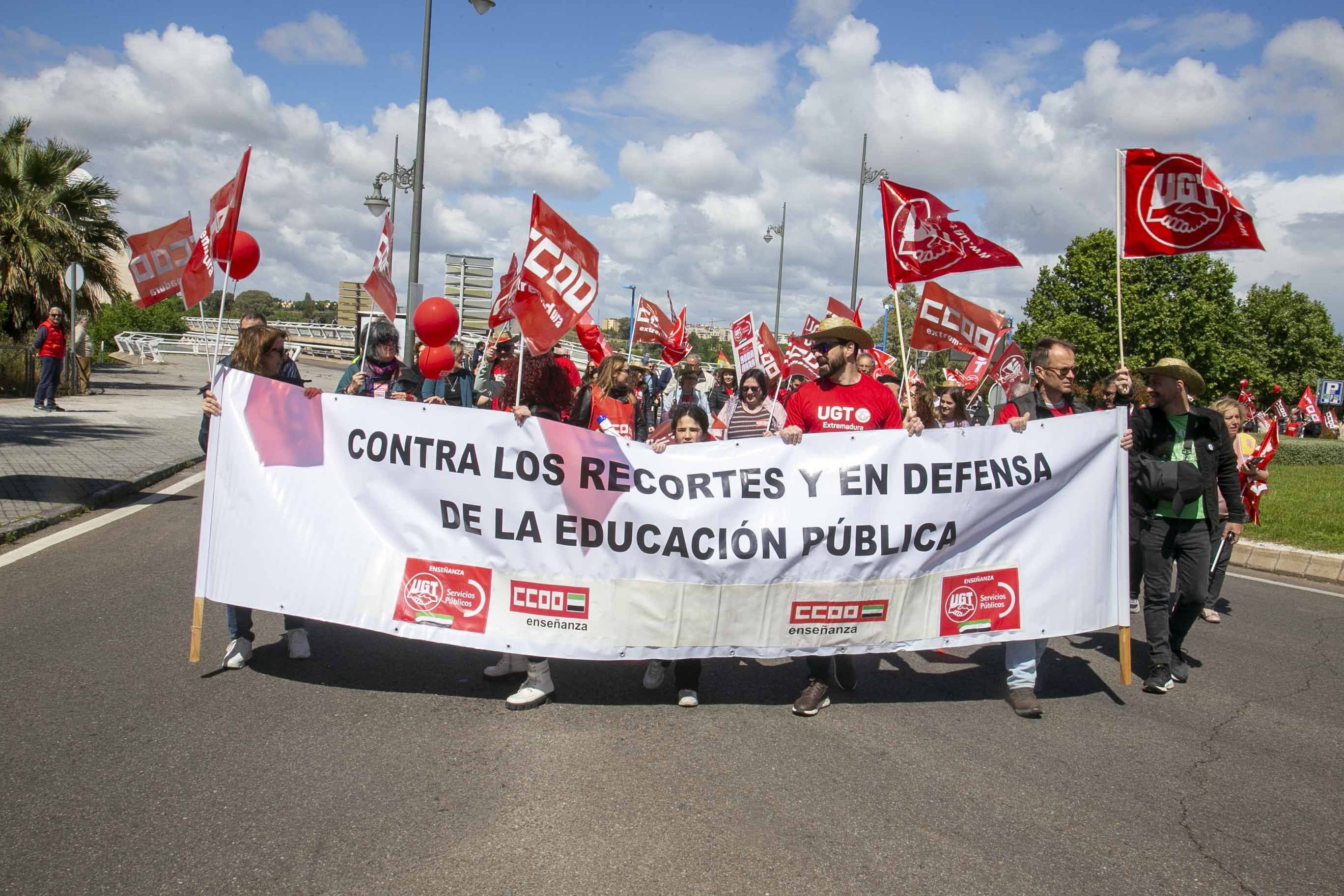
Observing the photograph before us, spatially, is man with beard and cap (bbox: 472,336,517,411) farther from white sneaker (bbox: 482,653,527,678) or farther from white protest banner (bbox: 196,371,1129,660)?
white sneaker (bbox: 482,653,527,678)

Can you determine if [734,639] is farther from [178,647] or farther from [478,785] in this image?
[178,647]

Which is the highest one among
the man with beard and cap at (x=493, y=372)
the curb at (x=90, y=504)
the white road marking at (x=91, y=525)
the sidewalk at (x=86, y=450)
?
the man with beard and cap at (x=493, y=372)

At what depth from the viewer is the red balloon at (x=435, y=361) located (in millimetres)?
9875

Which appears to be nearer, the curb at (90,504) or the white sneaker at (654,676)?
the white sneaker at (654,676)

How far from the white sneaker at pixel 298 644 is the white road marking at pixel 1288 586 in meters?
8.40

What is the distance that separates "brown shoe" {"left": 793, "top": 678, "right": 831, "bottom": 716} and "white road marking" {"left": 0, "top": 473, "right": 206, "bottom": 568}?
4.08m

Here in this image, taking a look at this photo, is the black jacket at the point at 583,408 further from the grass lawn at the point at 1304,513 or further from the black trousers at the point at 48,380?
the black trousers at the point at 48,380

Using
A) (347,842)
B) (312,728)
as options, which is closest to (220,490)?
(312,728)

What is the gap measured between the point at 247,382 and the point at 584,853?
10.3ft

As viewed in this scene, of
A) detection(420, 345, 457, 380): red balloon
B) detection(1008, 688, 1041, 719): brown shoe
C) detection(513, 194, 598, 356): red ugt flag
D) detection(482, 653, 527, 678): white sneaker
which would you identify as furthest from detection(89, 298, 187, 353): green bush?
detection(1008, 688, 1041, 719): brown shoe

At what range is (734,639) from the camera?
497 cm

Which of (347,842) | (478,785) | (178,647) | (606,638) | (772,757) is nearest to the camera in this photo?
(347,842)

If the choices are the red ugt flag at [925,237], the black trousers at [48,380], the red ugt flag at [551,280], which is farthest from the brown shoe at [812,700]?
the black trousers at [48,380]

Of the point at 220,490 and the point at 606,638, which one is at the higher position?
the point at 220,490
